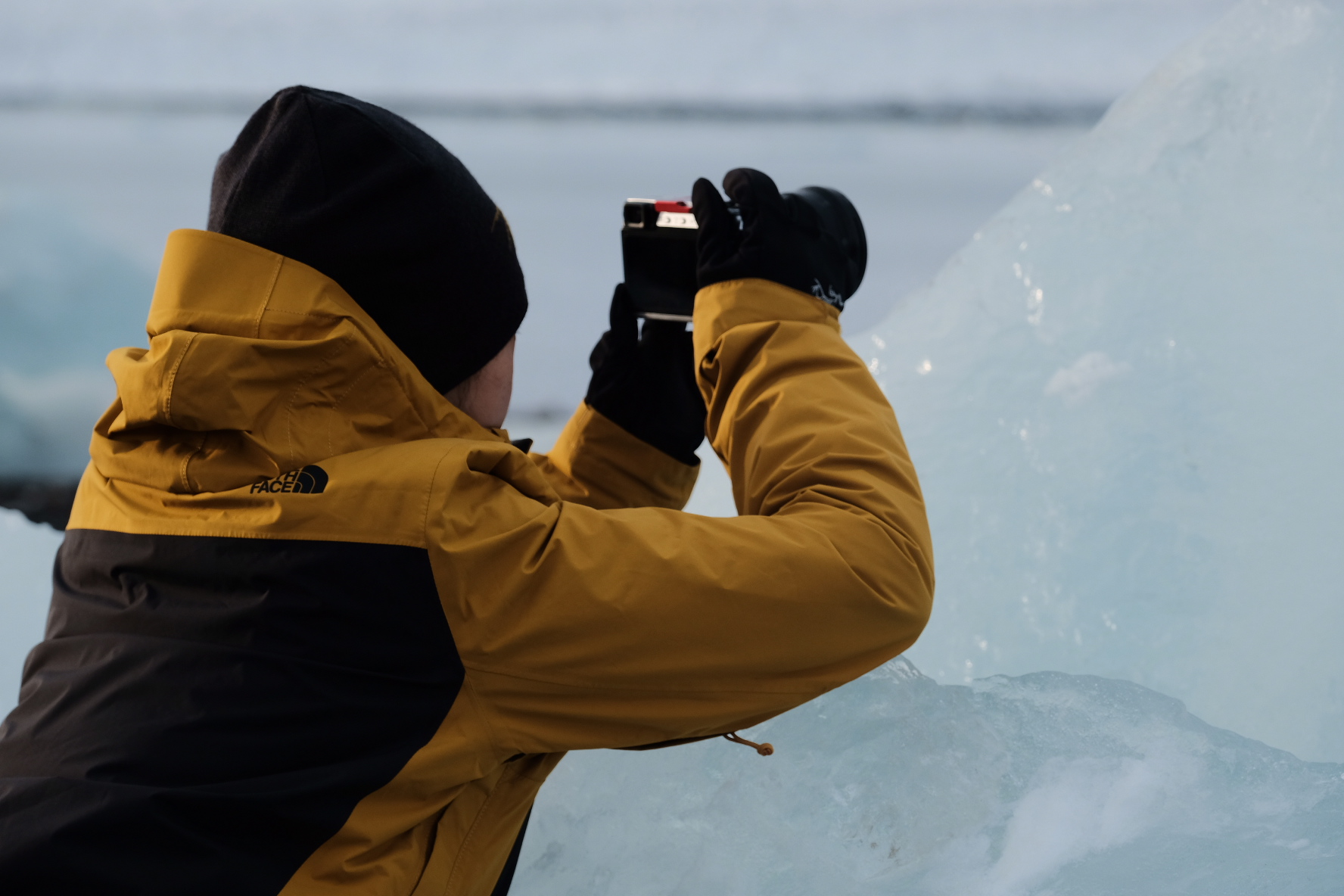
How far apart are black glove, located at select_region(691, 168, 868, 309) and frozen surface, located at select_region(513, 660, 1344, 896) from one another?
1.05 feet

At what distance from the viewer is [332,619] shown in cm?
43

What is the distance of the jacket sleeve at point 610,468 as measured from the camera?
0.71m

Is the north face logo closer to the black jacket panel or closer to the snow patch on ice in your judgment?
the black jacket panel

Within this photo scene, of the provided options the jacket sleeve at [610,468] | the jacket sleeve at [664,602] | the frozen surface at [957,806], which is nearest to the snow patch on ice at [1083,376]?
the frozen surface at [957,806]

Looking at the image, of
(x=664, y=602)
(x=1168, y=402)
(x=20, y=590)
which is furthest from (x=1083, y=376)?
(x=20, y=590)

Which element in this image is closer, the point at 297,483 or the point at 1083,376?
the point at 297,483

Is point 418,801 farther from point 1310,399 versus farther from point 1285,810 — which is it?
point 1310,399

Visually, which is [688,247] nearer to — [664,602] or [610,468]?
[610,468]

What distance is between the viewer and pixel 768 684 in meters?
0.46

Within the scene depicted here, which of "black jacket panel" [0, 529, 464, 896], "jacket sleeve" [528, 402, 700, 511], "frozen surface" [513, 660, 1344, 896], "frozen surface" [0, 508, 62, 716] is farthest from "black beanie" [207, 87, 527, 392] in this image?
"frozen surface" [0, 508, 62, 716]

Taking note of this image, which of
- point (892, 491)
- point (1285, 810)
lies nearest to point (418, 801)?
point (892, 491)

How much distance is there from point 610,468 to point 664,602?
288mm

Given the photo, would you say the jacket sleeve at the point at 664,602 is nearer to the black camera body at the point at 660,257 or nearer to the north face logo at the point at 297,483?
the north face logo at the point at 297,483

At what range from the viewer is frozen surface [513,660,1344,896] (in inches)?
25.7
